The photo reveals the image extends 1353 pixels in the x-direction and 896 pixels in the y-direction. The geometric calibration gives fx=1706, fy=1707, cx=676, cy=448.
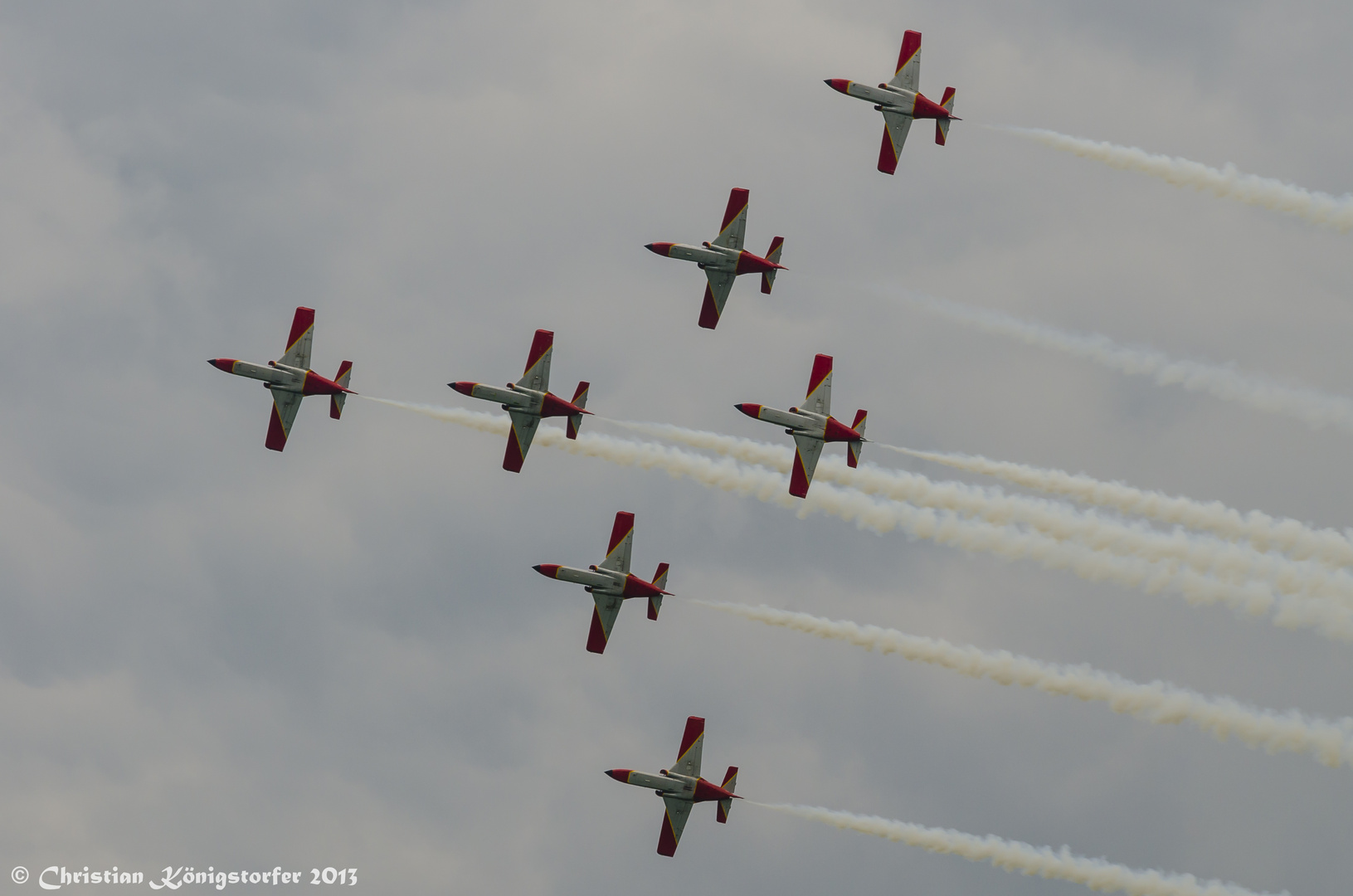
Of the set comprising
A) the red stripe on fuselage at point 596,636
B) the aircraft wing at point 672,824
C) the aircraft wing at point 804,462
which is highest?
the aircraft wing at point 804,462

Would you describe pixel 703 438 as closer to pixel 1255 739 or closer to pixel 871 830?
pixel 871 830

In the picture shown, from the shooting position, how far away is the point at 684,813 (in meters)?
89.9

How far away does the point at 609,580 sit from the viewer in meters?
89.2

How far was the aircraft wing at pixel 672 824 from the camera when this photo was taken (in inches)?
3536

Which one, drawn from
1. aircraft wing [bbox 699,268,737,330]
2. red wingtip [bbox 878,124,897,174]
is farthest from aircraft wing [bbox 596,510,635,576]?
red wingtip [bbox 878,124,897,174]

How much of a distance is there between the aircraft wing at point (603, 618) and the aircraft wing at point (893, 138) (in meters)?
26.9

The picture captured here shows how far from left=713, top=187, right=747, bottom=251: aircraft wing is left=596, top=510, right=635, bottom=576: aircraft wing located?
50.3 feet

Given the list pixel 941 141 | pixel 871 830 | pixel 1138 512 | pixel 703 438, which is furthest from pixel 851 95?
pixel 871 830

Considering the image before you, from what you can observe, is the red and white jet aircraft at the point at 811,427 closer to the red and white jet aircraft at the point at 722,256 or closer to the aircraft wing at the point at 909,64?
the red and white jet aircraft at the point at 722,256

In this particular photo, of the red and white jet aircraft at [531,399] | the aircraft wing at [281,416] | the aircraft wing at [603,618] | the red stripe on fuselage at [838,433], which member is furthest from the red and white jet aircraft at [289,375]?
the red stripe on fuselage at [838,433]

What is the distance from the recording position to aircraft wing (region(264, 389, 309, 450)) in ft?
296

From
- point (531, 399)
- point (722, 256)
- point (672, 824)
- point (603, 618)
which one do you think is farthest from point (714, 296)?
point (672, 824)

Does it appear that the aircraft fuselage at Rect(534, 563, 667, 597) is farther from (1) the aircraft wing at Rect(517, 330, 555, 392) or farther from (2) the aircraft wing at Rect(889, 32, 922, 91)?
(2) the aircraft wing at Rect(889, 32, 922, 91)

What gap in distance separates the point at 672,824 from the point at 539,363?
993 inches
